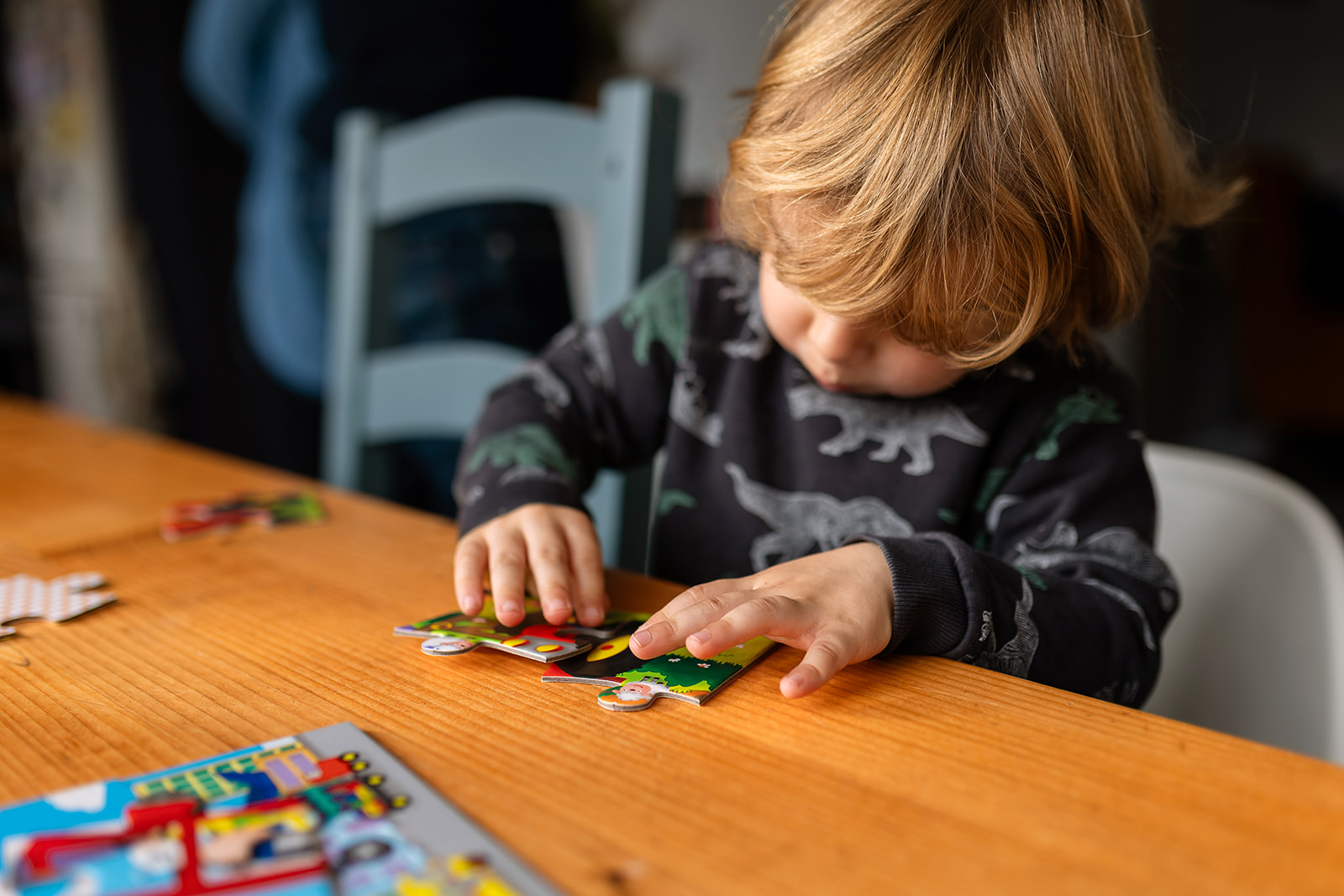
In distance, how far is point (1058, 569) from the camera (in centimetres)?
64

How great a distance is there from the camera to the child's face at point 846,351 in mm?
626

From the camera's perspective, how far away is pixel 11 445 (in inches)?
41.3

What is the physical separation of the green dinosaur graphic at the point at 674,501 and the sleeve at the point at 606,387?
0.07 meters

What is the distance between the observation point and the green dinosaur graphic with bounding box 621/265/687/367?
846 mm

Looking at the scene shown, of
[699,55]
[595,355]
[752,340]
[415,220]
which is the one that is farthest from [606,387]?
[699,55]

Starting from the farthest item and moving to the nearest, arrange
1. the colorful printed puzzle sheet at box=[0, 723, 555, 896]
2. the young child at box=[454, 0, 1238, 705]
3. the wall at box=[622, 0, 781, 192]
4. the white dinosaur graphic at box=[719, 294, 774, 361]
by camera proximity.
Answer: the wall at box=[622, 0, 781, 192]
the white dinosaur graphic at box=[719, 294, 774, 361]
the young child at box=[454, 0, 1238, 705]
the colorful printed puzzle sheet at box=[0, 723, 555, 896]

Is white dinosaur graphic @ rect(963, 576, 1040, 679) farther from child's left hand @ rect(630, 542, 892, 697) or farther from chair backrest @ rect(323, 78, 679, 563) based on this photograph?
chair backrest @ rect(323, 78, 679, 563)

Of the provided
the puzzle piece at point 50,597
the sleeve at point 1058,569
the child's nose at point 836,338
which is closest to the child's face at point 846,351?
the child's nose at point 836,338

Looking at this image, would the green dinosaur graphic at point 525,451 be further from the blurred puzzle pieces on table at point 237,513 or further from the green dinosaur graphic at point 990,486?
the green dinosaur graphic at point 990,486

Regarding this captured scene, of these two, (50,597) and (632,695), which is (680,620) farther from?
Result: (50,597)

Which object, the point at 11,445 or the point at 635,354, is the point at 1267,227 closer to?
the point at 635,354

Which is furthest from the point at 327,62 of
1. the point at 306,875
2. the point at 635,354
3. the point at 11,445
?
the point at 306,875

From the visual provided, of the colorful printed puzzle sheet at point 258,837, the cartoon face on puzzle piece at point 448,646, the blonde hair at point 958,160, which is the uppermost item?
the blonde hair at point 958,160

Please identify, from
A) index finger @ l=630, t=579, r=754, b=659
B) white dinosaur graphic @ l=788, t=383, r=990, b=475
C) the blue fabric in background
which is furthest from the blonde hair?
the blue fabric in background
